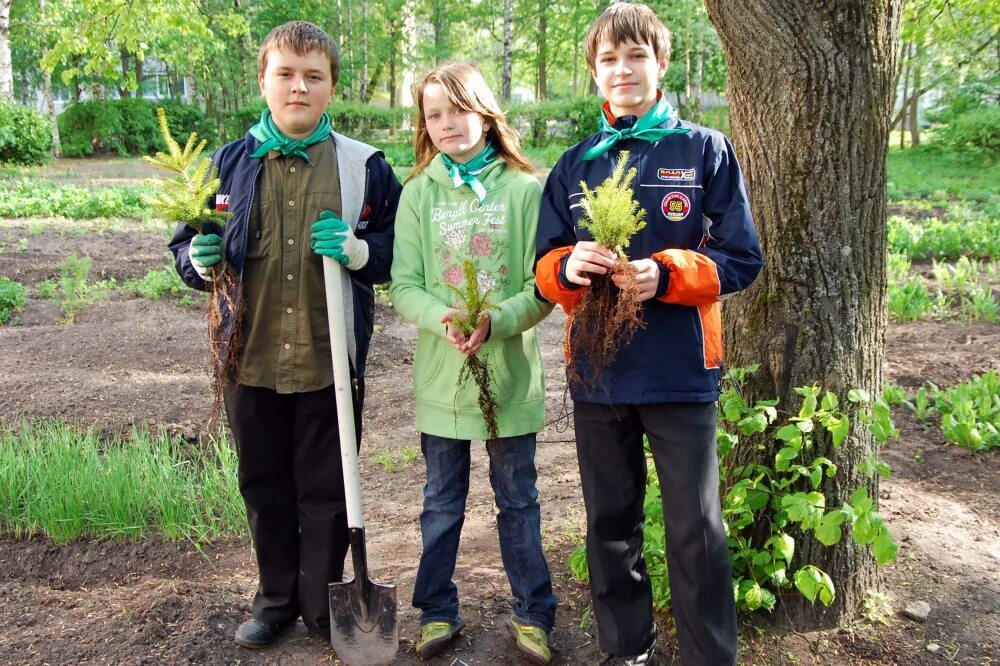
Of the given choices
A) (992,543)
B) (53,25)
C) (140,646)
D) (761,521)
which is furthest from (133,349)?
(53,25)

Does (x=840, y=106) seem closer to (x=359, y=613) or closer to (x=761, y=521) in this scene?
(x=761, y=521)

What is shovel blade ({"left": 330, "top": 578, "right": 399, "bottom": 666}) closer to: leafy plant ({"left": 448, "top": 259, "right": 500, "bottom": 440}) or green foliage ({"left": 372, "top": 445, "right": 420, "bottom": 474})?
leafy plant ({"left": 448, "top": 259, "right": 500, "bottom": 440})

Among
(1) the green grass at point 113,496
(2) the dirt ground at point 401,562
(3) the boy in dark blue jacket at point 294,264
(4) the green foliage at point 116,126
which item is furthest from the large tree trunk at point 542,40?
(3) the boy in dark blue jacket at point 294,264

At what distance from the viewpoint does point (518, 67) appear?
47000mm

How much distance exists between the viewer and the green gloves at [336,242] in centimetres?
248

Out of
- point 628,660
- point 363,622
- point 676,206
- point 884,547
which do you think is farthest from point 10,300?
point 884,547

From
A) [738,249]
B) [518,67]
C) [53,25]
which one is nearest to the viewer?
[738,249]

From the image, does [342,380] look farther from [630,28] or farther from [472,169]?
[630,28]

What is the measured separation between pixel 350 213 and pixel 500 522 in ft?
3.59

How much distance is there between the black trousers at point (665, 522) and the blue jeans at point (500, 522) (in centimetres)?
22

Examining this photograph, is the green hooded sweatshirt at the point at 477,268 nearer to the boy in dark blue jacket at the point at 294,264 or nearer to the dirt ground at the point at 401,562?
the boy in dark blue jacket at the point at 294,264

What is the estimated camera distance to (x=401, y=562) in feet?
11.0

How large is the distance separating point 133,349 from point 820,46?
4.96 meters

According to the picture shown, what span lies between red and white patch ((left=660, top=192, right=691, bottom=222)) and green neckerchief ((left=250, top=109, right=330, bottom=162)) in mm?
1109
